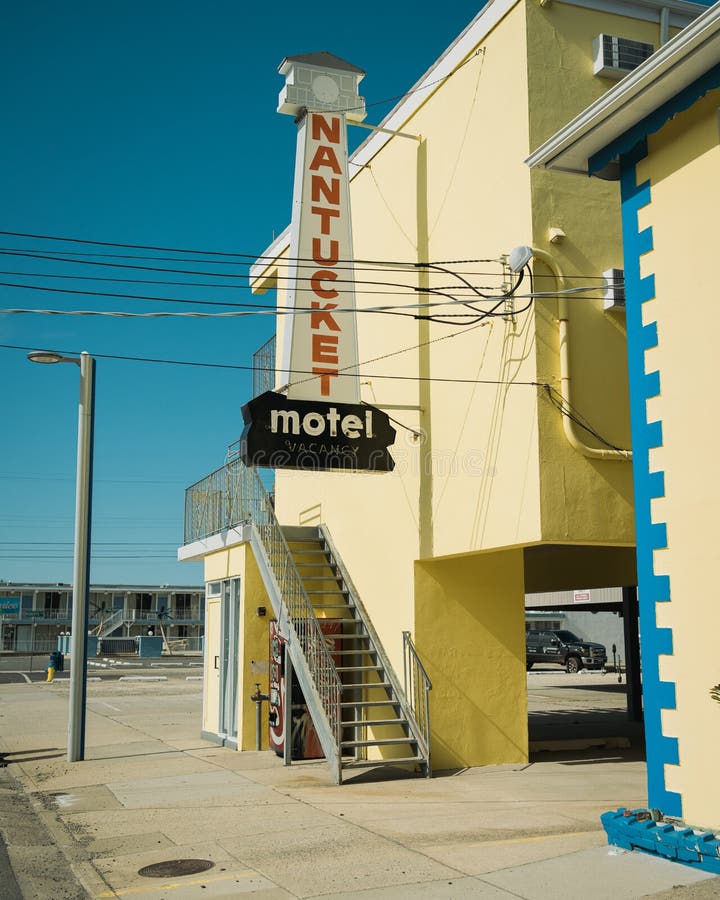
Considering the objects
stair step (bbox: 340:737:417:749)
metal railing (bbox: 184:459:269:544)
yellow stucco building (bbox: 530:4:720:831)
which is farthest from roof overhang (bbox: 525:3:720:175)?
metal railing (bbox: 184:459:269:544)

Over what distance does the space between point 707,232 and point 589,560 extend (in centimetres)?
1031

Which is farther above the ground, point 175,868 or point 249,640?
point 249,640

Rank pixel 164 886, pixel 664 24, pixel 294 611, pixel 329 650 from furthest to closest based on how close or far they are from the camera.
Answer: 1. pixel 294 611
2. pixel 329 650
3. pixel 664 24
4. pixel 164 886

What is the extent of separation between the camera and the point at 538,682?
3703cm

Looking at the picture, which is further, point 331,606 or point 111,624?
point 111,624

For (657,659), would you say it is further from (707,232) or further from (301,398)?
(301,398)

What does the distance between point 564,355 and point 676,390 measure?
3.53m

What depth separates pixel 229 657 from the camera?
1677 cm

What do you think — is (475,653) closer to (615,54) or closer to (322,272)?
(322,272)

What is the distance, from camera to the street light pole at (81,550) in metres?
14.2

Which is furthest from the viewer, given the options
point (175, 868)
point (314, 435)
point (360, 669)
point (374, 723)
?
point (360, 669)

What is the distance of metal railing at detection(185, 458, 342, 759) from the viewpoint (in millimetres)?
12461

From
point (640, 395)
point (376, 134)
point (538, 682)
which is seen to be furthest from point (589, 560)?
point (538, 682)

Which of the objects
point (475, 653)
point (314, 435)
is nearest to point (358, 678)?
point (475, 653)
